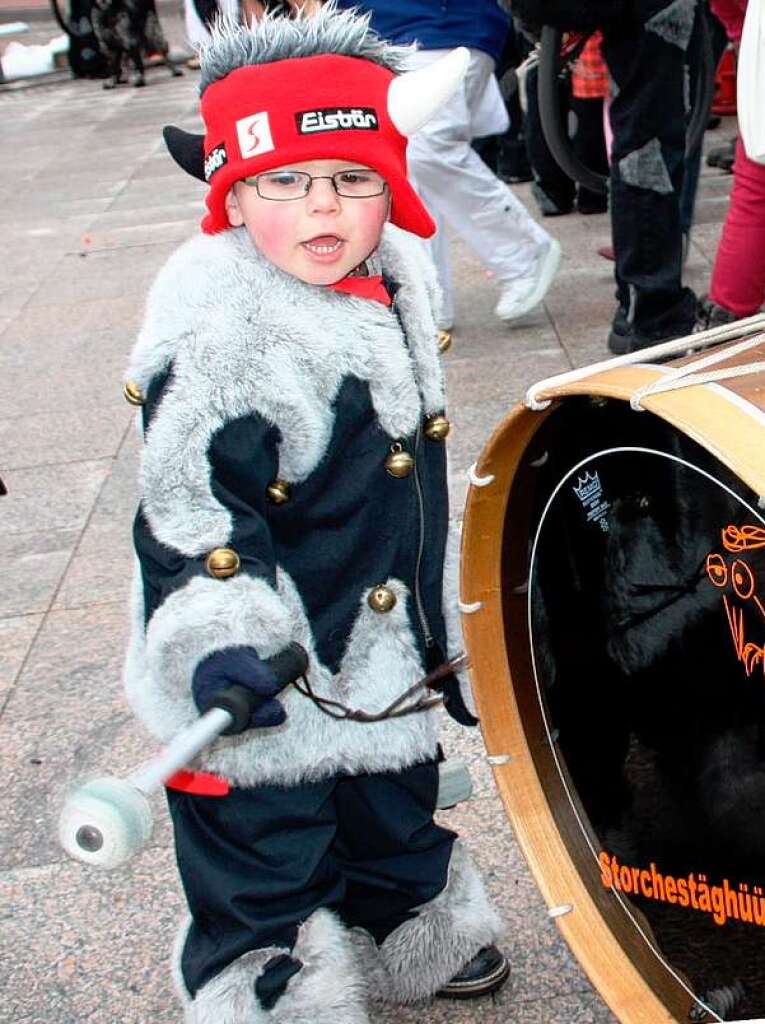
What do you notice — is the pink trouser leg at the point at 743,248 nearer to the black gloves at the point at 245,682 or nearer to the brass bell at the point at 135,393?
the brass bell at the point at 135,393

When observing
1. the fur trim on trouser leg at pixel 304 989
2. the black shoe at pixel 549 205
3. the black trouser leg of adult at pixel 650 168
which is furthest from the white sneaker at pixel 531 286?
the fur trim on trouser leg at pixel 304 989

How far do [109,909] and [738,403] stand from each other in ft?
5.01

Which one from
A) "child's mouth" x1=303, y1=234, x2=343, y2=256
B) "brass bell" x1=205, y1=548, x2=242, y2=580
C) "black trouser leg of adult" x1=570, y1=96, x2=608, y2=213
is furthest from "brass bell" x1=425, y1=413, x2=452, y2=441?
"black trouser leg of adult" x1=570, y1=96, x2=608, y2=213

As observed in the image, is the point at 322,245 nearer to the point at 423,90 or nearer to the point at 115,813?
the point at 423,90

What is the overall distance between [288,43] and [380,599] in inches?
29.5

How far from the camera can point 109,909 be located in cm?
245

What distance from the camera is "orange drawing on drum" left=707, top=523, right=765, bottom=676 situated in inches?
56.5

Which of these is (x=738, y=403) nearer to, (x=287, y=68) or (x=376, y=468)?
(x=376, y=468)

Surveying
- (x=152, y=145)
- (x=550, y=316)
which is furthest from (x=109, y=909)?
(x=152, y=145)

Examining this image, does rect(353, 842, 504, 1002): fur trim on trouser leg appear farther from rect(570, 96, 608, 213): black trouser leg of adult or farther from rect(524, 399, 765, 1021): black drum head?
rect(570, 96, 608, 213): black trouser leg of adult

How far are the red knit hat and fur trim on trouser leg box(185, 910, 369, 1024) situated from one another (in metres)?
1.01

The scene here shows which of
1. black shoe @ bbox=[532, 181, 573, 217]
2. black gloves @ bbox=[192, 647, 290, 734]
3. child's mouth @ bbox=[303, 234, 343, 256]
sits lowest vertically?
black shoe @ bbox=[532, 181, 573, 217]

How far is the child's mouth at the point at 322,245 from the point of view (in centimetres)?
189

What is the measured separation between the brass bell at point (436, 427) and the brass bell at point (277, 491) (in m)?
0.24
